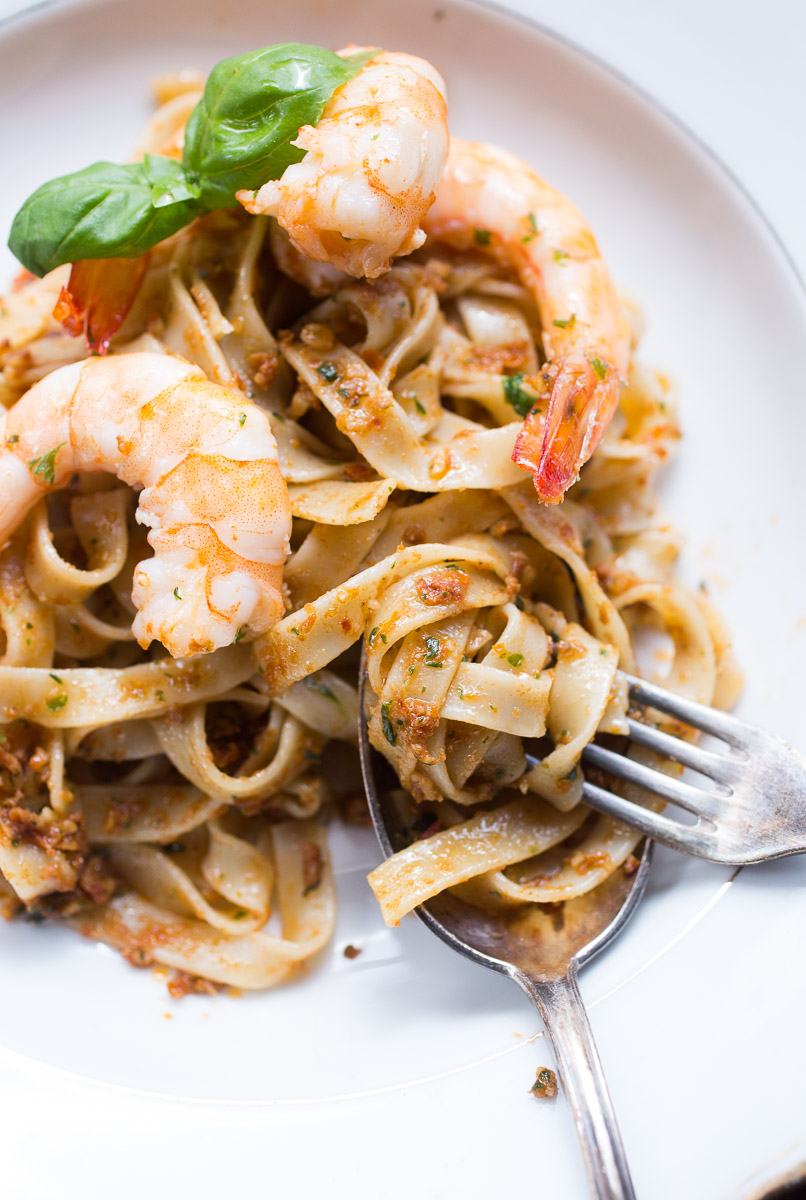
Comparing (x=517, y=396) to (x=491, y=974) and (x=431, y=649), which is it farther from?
(x=491, y=974)

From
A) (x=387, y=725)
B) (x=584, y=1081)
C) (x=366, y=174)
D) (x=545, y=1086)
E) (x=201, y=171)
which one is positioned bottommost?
(x=545, y=1086)

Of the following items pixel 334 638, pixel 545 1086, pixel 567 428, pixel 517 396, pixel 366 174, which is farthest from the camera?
pixel 517 396

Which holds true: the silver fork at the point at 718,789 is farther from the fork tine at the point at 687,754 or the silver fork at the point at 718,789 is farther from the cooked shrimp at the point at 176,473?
the cooked shrimp at the point at 176,473

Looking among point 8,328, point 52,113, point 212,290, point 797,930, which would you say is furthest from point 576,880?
point 52,113

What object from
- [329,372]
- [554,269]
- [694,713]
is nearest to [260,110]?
[329,372]

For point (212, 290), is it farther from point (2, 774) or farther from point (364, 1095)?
point (364, 1095)

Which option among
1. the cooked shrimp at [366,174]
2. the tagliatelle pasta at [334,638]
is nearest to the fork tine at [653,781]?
the tagliatelle pasta at [334,638]

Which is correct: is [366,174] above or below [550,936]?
above
